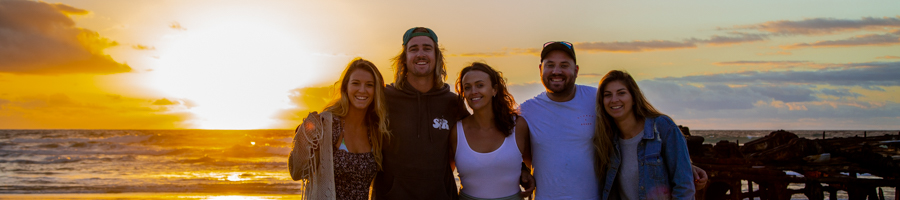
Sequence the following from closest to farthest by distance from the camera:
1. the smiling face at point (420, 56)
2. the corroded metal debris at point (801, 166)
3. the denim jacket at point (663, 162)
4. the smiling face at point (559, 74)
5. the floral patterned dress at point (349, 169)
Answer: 1. the denim jacket at point (663, 162)
2. the floral patterned dress at point (349, 169)
3. the smiling face at point (559, 74)
4. the smiling face at point (420, 56)
5. the corroded metal debris at point (801, 166)

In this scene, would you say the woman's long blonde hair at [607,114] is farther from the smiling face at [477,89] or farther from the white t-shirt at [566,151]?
the smiling face at [477,89]

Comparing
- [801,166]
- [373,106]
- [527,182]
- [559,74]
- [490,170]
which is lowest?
[801,166]

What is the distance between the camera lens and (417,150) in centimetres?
439

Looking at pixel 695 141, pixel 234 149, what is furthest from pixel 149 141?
pixel 695 141

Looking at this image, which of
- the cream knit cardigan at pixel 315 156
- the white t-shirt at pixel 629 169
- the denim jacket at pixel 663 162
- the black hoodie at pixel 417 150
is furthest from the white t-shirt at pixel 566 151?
the cream knit cardigan at pixel 315 156

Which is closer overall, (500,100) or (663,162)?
(663,162)

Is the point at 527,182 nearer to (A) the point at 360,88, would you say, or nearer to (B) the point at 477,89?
(B) the point at 477,89

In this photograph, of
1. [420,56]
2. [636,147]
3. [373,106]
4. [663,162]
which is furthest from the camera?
[420,56]

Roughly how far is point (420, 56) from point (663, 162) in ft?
6.94

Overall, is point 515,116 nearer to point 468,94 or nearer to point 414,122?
point 468,94

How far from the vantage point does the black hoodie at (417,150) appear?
14.3 ft

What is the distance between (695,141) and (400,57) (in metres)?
5.34

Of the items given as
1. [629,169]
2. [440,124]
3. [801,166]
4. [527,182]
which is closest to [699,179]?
[629,169]

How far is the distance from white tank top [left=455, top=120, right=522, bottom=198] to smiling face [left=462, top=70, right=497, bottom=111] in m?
0.34
